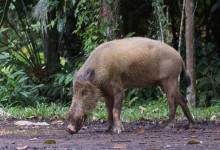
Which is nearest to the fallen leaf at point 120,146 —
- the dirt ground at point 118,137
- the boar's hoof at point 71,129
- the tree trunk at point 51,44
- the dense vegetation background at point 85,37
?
the dirt ground at point 118,137

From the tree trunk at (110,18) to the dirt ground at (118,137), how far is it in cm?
308

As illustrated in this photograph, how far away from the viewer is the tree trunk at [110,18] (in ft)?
39.8

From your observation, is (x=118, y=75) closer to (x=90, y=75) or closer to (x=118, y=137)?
(x=90, y=75)

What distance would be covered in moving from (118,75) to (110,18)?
4.33 metres

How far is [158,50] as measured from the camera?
8.30 metres

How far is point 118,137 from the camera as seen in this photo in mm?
7152

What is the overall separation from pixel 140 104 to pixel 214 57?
237 cm

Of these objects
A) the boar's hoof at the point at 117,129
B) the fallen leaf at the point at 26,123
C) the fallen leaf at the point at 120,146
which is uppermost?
the fallen leaf at the point at 120,146

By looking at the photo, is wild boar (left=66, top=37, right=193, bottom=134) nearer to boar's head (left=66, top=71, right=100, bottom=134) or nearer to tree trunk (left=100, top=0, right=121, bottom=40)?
boar's head (left=66, top=71, right=100, bottom=134)

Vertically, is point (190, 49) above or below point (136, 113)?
above

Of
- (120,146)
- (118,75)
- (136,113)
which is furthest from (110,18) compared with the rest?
(120,146)

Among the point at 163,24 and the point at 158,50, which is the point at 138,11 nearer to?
the point at 163,24

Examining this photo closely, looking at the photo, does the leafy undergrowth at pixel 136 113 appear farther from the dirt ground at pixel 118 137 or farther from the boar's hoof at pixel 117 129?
the boar's hoof at pixel 117 129

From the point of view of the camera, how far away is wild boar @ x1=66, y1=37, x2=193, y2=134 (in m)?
7.79
